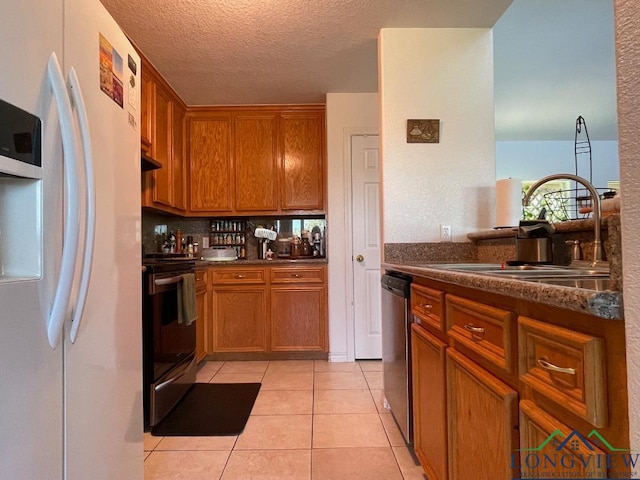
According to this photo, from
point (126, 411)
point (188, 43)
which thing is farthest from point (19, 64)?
point (188, 43)

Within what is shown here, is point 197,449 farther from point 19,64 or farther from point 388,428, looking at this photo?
point 19,64

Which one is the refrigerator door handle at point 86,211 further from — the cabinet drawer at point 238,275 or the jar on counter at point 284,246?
the jar on counter at point 284,246

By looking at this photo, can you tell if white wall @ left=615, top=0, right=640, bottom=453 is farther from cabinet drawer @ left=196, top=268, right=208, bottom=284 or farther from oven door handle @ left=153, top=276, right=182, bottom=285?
cabinet drawer @ left=196, top=268, right=208, bottom=284

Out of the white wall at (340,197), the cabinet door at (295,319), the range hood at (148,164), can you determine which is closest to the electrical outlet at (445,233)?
the white wall at (340,197)

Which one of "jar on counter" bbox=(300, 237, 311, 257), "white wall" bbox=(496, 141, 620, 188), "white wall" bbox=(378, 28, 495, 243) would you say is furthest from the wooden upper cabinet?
"white wall" bbox=(496, 141, 620, 188)

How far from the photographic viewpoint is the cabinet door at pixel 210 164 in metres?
3.48

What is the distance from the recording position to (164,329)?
213cm

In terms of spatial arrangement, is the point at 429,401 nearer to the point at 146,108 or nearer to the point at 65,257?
the point at 65,257

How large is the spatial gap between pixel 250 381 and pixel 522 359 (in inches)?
92.8

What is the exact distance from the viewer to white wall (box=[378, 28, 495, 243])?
2260 millimetres

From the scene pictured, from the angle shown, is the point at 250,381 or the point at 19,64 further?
the point at 250,381

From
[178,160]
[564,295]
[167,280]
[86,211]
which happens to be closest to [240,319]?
[167,280]

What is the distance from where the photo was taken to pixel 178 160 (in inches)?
131

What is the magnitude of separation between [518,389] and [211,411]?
6.37ft
